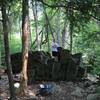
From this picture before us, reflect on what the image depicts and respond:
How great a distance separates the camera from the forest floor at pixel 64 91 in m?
10.6

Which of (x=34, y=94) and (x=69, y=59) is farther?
(x=69, y=59)

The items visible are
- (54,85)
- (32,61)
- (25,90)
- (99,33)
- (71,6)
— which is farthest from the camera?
(32,61)

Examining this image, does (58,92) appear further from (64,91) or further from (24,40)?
(24,40)

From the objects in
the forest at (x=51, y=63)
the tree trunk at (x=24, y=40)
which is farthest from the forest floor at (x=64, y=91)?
the tree trunk at (x=24, y=40)

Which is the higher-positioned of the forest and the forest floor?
the forest

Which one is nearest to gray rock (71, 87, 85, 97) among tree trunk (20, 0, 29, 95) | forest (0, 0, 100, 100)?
forest (0, 0, 100, 100)

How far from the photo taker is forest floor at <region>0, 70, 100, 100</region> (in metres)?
10.6

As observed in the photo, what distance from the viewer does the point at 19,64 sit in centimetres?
1373

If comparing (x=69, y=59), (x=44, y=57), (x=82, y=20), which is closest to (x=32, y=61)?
(x=44, y=57)

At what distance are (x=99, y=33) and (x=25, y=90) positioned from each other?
3.32m

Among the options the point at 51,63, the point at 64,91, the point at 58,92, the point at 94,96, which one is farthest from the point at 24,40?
the point at 94,96

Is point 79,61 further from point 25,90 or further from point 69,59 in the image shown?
point 25,90

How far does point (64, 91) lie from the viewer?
11586mm

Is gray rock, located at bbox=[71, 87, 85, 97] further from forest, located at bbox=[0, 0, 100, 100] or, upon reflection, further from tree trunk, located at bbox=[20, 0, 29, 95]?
tree trunk, located at bbox=[20, 0, 29, 95]
